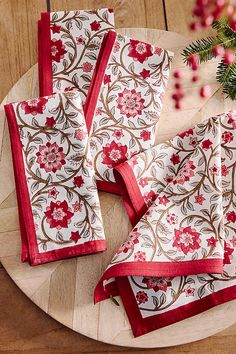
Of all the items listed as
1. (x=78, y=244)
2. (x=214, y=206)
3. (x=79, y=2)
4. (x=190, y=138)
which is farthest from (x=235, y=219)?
(x=79, y=2)

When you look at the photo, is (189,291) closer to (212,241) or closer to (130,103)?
(212,241)

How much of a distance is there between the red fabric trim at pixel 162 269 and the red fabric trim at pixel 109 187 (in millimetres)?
140

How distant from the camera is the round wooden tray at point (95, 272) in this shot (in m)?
1.03

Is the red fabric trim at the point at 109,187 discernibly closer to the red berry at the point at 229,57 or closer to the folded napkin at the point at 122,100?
the folded napkin at the point at 122,100

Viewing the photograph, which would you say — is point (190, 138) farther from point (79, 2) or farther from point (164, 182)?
point (79, 2)

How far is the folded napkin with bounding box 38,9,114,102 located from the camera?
1.13 metres

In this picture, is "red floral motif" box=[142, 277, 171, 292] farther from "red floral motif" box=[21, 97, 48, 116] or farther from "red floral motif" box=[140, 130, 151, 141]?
"red floral motif" box=[21, 97, 48, 116]

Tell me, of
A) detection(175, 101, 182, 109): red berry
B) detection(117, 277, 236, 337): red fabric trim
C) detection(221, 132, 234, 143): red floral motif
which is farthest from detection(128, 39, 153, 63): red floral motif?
detection(117, 277, 236, 337): red fabric trim

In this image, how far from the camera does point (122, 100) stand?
1122 mm

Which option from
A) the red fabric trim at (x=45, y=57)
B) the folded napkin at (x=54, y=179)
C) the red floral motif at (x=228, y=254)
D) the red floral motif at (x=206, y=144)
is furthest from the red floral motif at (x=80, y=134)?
the red floral motif at (x=228, y=254)

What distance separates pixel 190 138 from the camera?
1.08 metres

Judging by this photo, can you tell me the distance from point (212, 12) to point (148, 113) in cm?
21

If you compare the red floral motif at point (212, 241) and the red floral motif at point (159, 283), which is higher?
the red floral motif at point (212, 241)

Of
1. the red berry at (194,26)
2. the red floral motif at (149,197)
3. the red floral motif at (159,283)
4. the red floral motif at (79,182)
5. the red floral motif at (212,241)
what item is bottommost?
the red floral motif at (159,283)
